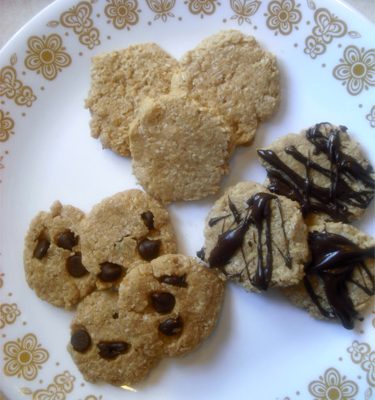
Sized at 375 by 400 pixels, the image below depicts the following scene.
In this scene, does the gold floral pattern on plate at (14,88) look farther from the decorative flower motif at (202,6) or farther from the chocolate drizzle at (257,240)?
the chocolate drizzle at (257,240)

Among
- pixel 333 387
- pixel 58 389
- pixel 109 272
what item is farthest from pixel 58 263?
Answer: pixel 333 387

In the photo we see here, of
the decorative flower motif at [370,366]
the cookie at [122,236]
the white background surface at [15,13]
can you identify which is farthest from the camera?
the white background surface at [15,13]

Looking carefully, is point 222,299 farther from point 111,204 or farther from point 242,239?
point 111,204

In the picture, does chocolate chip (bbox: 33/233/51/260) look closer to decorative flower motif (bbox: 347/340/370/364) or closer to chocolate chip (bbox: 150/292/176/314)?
chocolate chip (bbox: 150/292/176/314)

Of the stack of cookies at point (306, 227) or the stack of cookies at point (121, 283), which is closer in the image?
the stack of cookies at point (306, 227)

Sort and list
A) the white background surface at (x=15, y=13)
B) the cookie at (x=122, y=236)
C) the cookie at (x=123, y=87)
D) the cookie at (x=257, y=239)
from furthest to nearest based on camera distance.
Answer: the white background surface at (x=15, y=13), the cookie at (x=123, y=87), the cookie at (x=122, y=236), the cookie at (x=257, y=239)

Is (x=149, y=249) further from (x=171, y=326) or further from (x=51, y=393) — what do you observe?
(x=51, y=393)

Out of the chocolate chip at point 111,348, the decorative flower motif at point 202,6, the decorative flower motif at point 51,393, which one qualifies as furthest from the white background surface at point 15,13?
the decorative flower motif at point 51,393
